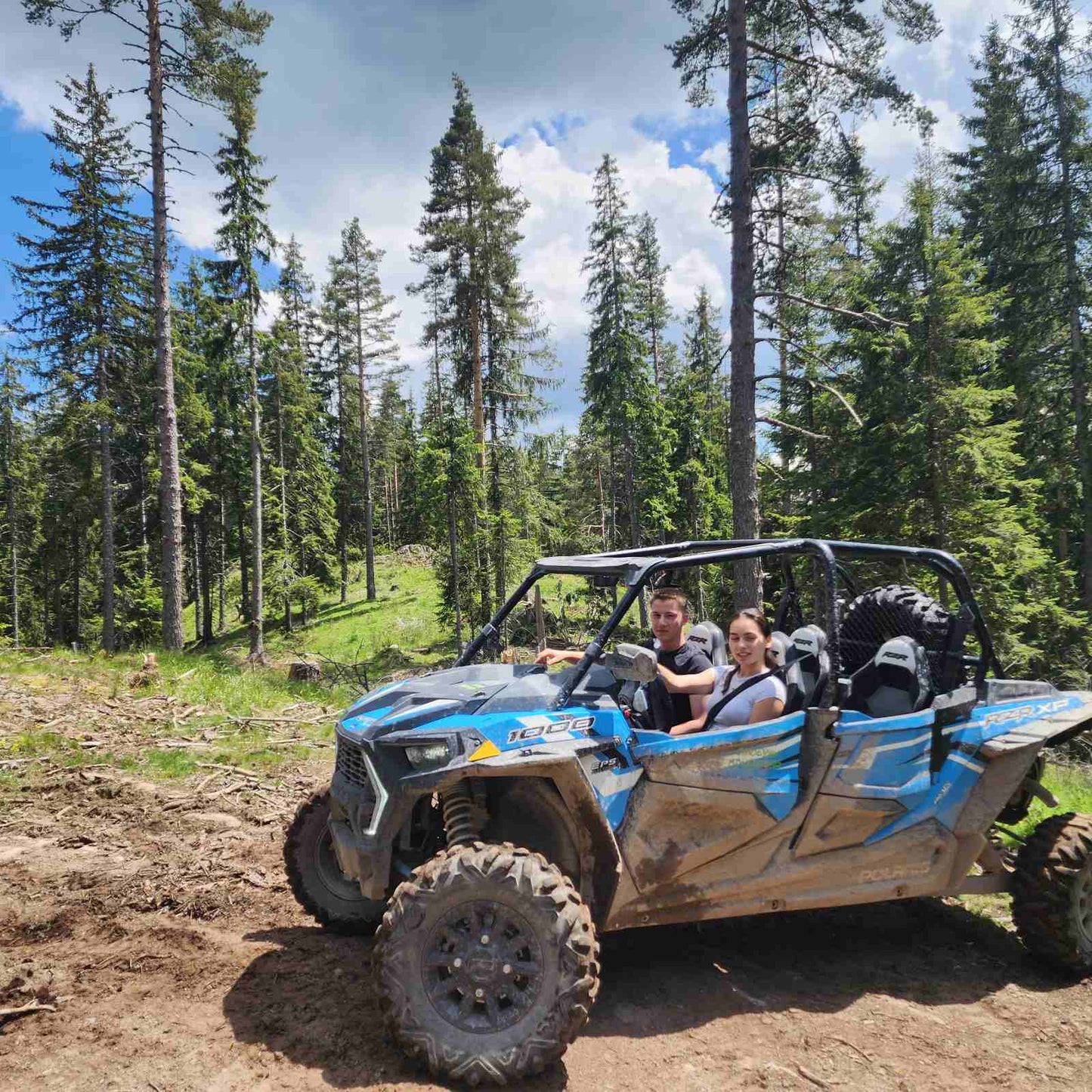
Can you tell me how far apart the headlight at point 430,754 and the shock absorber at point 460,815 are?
0.74 ft

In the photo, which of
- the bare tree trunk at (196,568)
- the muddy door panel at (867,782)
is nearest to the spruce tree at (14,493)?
the bare tree trunk at (196,568)

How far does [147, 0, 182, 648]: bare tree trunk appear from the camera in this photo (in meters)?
15.6

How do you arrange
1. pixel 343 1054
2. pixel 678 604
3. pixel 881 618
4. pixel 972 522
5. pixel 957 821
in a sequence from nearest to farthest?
pixel 343 1054 → pixel 957 821 → pixel 678 604 → pixel 881 618 → pixel 972 522

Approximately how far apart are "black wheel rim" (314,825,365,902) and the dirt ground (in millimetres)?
249

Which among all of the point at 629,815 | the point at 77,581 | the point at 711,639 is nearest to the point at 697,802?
the point at 629,815

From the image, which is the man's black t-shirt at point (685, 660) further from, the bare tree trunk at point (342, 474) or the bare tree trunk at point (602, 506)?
the bare tree trunk at point (602, 506)

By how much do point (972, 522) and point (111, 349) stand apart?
23355 millimetres

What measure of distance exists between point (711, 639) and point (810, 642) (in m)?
0.90

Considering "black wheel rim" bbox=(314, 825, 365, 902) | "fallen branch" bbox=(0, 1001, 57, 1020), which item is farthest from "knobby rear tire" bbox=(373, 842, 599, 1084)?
"fallen branch" bbox=(0, 1001, 57, 1020)

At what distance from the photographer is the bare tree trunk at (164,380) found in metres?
15.6

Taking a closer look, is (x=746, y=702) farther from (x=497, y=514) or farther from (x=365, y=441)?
(x=365, y=441)

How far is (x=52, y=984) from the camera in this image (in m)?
3.70

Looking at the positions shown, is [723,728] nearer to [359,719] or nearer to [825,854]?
[825,854]

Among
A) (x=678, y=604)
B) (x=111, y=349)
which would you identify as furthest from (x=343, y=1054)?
(x=111, y=349)
